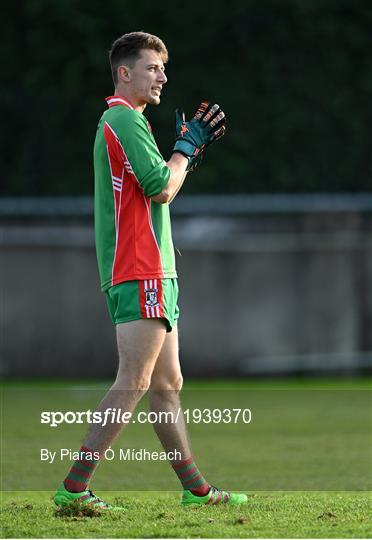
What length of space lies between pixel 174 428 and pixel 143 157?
1.21 metres

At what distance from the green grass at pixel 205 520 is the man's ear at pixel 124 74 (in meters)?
1.90

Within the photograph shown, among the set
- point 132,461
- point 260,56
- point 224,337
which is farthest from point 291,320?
point 132,461

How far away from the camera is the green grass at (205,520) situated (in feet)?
18.4

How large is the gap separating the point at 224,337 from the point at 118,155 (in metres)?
10.2

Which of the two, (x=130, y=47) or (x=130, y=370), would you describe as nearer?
(x=130, y=370)

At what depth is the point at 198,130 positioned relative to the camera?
6504mm

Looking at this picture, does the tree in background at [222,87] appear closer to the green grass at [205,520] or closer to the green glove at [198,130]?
the green glove at [198,130]

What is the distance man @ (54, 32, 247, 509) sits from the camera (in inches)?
241

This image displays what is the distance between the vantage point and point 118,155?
6.24 meters

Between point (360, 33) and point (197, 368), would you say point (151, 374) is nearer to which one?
point (197, 368)

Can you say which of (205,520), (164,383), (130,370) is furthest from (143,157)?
(205,520)

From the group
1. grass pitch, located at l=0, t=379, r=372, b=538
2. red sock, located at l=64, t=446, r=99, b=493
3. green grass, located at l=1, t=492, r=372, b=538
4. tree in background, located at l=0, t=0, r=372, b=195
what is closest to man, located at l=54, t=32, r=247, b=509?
red sock, located at l=64, t=446, r=99, b=493

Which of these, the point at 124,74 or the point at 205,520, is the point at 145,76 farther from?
the point at 205,520

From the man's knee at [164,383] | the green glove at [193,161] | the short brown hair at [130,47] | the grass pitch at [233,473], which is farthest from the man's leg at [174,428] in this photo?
the short brown hair at [130,47]
